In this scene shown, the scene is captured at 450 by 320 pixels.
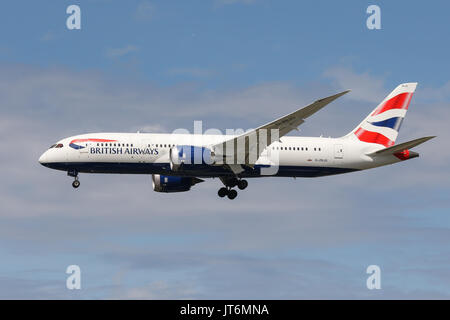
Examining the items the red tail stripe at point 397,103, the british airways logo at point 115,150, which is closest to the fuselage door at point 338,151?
the red tail stripe at point 397,103

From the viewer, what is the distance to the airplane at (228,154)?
57.8 m

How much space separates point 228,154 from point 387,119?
46.7 feet

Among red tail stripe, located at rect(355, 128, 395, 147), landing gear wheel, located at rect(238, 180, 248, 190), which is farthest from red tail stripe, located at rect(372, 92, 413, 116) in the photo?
landing gear wheel, located at rect(238, 180, 248, 190)

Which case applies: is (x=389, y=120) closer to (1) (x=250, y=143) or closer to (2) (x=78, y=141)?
(1) (x=250, y=143)

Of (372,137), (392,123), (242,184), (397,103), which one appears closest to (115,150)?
(242,184)

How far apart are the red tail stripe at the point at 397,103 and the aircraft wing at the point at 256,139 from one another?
12.4 meters

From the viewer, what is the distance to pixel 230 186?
208 feet

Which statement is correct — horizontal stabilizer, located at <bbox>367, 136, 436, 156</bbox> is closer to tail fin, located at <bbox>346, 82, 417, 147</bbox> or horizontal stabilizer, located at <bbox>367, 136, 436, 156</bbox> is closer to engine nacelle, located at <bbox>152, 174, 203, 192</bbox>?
tail fin, located at <bbox>346, 82, 417, 147</bbox>

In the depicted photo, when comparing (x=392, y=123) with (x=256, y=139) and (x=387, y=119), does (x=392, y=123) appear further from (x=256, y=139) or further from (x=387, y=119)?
(x=256, y=139)

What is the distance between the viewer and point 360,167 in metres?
63.4

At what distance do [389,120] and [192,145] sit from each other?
16429 mm

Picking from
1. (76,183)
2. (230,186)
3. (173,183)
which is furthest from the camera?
(173,183)
